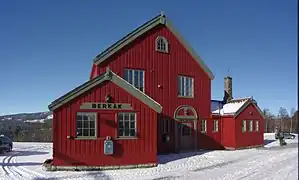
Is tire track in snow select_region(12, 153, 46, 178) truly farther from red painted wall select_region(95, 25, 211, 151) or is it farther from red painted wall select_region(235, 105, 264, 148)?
red painted wall select_region(235, 105, 264, 148)

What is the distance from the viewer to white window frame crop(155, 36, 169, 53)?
21.6 meters

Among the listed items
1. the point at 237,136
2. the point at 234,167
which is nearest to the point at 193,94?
the point at 237,136

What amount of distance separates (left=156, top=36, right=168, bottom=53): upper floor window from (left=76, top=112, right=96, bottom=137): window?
29.1 ft

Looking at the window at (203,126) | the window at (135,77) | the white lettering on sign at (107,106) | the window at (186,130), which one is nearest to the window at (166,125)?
the window at (186,130)

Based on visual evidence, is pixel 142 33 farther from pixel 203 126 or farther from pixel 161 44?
pixel 203 126

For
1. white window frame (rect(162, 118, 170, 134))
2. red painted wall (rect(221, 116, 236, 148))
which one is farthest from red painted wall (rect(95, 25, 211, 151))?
red painted wall (rect(221, 116, 236, 148))

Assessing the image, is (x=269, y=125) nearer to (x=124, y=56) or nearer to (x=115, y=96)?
(x=124, y=56)

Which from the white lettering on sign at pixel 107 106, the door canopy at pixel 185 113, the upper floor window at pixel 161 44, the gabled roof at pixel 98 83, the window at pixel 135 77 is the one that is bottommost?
the door canopy at pixel 185 113

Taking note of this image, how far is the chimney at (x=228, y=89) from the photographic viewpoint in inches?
1155

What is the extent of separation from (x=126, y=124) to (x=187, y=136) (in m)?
8.68

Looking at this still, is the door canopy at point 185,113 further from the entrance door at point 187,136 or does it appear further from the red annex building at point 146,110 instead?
the entrance door at point 187,136

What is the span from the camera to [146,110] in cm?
1548

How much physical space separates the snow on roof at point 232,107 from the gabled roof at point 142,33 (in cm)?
335

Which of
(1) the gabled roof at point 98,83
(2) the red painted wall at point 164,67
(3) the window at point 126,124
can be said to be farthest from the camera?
(2) the red painted wall at point 164,67
